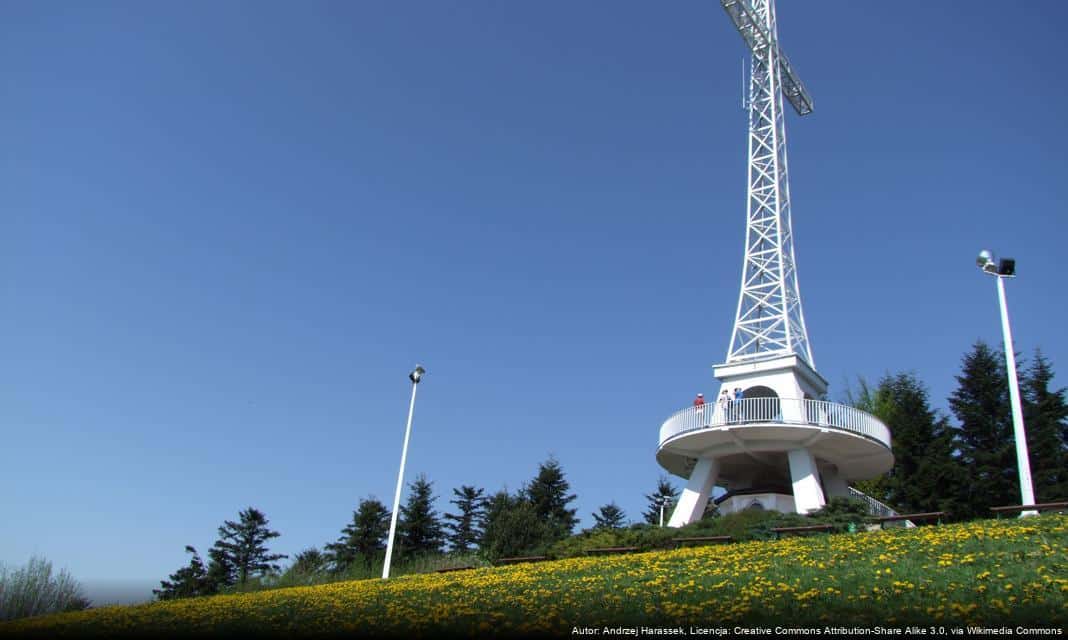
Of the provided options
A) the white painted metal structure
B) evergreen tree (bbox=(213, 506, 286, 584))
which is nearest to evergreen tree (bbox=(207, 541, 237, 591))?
evergreen tree (bbox=(213, 506, 286, 584))

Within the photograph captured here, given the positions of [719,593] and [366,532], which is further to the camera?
[366,532]

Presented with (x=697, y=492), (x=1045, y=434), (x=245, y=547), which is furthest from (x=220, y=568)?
(x=1045, y=434)

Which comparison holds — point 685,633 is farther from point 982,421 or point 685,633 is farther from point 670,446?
point 982,421

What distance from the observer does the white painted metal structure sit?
25703 millimetres

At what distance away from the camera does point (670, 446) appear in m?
27.9

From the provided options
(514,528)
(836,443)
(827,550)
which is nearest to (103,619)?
(514,528)

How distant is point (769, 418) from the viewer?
2561cm

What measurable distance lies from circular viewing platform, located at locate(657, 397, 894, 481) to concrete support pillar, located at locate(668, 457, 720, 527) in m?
0.41

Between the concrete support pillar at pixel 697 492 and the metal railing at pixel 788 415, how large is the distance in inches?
94.8

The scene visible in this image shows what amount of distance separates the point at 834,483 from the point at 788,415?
5613 millimetres

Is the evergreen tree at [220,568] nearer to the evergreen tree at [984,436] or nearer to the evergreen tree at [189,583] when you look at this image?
the evergreen tree at [189,583]

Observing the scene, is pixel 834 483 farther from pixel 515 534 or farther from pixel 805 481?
pixel 515 534

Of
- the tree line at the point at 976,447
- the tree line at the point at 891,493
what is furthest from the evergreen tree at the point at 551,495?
the tree line at the point at 976,447

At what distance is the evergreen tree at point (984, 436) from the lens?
32.8m
